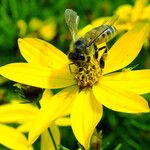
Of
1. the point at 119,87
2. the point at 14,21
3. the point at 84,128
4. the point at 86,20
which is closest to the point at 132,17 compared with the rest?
the point at 86,20

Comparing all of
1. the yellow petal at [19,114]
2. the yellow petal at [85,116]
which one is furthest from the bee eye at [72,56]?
the yellow petal at [19,114]

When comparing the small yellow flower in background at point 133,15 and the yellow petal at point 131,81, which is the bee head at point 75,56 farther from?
the small yellow flower in background at point 133,15

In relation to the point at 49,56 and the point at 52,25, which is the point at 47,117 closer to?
the point at 49,56

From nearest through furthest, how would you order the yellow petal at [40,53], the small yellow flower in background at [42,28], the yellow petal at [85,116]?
the yellow petal at [85,116] → the yellow petal at [40,53] → the small yellow flower in background at [42,28]

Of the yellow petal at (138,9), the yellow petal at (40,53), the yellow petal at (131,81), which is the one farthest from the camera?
the yellow petal at (138,9)

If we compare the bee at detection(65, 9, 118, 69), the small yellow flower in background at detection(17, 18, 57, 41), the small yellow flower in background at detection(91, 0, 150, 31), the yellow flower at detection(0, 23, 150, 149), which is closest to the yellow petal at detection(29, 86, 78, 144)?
the yellow flower at detection(0, 23, 150, 149)

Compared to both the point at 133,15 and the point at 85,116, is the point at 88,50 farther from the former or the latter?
the point at 133,15
